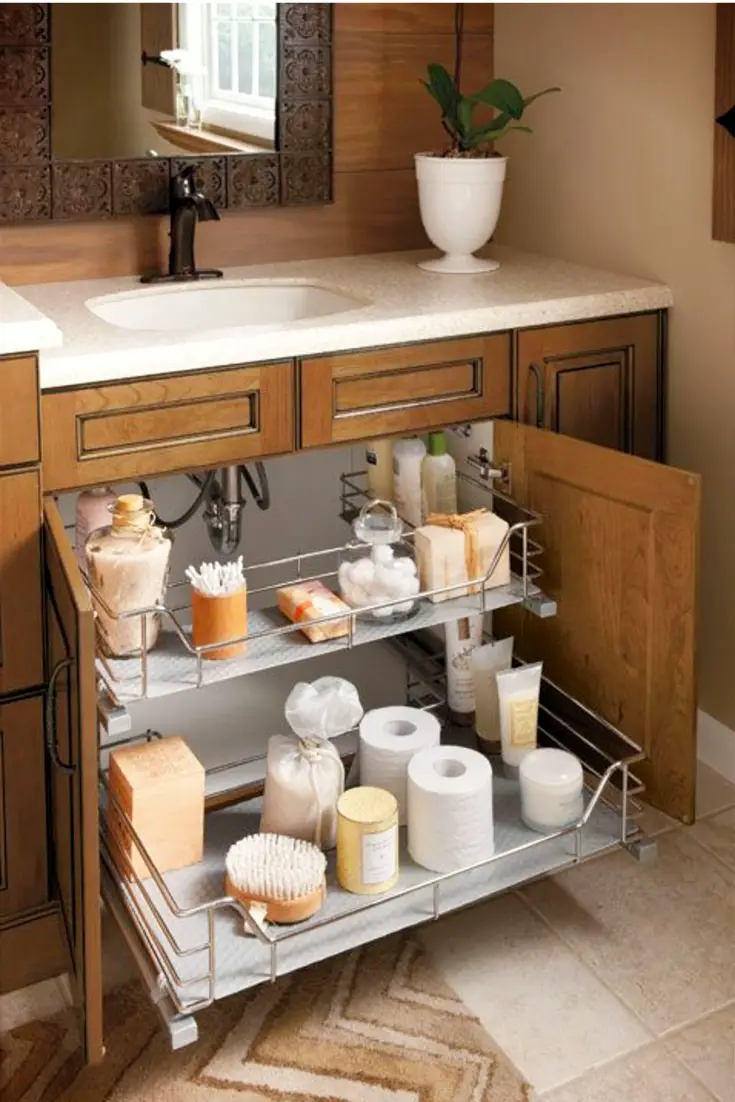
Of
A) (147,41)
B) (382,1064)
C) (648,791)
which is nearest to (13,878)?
(382,1064)

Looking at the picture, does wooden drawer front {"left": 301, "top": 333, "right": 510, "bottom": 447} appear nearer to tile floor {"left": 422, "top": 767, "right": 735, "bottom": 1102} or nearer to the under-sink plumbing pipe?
the under-sink plumbing pipe

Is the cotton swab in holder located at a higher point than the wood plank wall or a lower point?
lower

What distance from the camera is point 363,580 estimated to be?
223 cm

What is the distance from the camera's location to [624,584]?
2.27 m

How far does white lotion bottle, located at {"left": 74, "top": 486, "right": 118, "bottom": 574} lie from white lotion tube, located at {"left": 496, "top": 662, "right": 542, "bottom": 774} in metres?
0.69

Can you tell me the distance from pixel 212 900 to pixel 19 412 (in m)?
0.77

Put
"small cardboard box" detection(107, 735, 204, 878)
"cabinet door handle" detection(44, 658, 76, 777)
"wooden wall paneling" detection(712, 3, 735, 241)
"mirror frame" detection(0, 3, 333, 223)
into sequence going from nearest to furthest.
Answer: "cabinet door handle" detection(44, 658, 76, 777) < "small cardboard box" detection(107, 735, 204, 878) < "wooden wall paneling" detection(712, 3, 735, 241) < "mirror frame" detection(0, 3, 333, 223)

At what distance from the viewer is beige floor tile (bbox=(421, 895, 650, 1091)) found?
199cm

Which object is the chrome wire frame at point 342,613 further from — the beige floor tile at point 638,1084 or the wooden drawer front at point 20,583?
the beige floor tile at point 638,1084

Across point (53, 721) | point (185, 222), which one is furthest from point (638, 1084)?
point (185, 222)

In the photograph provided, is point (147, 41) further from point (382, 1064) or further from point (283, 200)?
point (382, 1064)

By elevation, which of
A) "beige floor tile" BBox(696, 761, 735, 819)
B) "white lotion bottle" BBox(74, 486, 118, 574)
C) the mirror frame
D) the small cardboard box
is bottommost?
"beige floor tile" BBox(696, 761, 735, 819)

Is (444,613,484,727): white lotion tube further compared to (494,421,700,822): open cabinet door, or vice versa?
(444,613,484,727): white lotion tube

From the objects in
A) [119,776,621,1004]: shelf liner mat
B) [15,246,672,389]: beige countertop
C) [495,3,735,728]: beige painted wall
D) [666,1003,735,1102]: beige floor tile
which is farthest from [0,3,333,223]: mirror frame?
[666,1003,735,1102]: beige floor tile
